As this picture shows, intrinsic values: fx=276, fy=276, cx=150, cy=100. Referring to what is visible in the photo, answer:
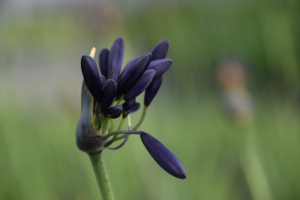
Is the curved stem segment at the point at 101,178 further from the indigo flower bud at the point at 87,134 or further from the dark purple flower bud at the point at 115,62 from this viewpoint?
the dark purple flower bud at the point at 115,62

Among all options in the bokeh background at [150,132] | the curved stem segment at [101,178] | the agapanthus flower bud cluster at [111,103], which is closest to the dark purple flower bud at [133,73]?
the agapanthus flower bud cluster at [111,103]

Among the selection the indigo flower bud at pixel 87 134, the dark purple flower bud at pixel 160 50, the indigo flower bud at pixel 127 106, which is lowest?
the indigo flower bud at pixel 87 134

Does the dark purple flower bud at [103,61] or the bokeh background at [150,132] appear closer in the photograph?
the dark purple flower bud at [103,61]

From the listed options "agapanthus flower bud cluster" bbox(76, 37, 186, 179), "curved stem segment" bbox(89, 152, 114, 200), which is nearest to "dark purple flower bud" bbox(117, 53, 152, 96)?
"agapanthus flower bud cluster" bbox(76, 37, 186, 179)

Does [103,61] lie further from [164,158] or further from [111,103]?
[164,158]

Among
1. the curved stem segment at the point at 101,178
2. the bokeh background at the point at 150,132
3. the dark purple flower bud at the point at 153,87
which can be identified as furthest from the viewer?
the bokeh background at the point at 150,132

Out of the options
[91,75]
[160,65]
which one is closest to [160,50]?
[160,65]

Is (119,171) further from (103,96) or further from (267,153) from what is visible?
Answer: (103,96)
